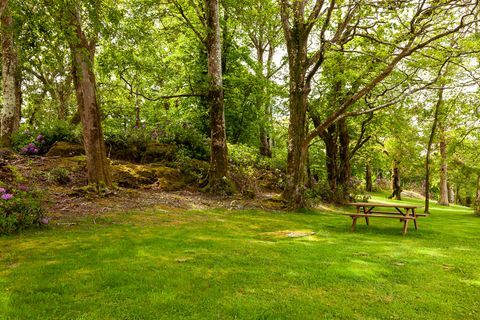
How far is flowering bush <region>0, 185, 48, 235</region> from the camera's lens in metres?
6.68

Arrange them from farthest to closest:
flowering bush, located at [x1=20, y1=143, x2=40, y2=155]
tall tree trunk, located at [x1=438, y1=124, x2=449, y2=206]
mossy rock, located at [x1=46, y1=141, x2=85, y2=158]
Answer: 1. tall tree trunk, located at [x1=438, y1=124, x2=449, y2=206]
2. mossy rock, located at [x1=46, y1=141, x2=85, y2=158]
3. flowering bush, located at [x1=20, y1=143, x2=40, y2=155]

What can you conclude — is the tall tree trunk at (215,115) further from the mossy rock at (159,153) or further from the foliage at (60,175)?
the foliage at (60,175)

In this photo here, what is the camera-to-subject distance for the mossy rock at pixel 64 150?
13.7 meters

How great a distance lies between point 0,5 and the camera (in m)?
5.93

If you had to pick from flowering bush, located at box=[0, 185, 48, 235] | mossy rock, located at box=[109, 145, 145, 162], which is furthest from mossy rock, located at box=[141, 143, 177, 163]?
flowering bush, located at box=[0, 185, 48, 235]

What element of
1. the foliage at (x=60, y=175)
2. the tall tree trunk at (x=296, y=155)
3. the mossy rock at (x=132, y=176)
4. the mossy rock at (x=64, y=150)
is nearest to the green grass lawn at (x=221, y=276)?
the foliage at (x=60, y=175)

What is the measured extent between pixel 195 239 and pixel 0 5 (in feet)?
18.6

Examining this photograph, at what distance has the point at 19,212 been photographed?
281 inches

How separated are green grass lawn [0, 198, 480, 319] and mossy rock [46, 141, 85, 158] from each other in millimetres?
7010

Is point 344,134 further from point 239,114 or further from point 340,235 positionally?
point 340,235

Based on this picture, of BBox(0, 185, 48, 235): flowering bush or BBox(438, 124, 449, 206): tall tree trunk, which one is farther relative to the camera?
BBox(438, 124, 449, 206): tall tree trunk

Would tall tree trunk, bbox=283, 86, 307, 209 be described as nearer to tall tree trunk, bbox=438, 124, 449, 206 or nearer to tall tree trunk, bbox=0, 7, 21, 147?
tall tree trunk, bbox=0, 7, 21, 147

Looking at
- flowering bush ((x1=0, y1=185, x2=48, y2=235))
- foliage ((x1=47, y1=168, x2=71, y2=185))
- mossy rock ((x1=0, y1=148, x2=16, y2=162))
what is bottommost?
flowering bush ((x1=0, y1=185, x2=48, y2=235))

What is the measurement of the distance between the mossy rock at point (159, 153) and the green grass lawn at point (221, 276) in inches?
295
